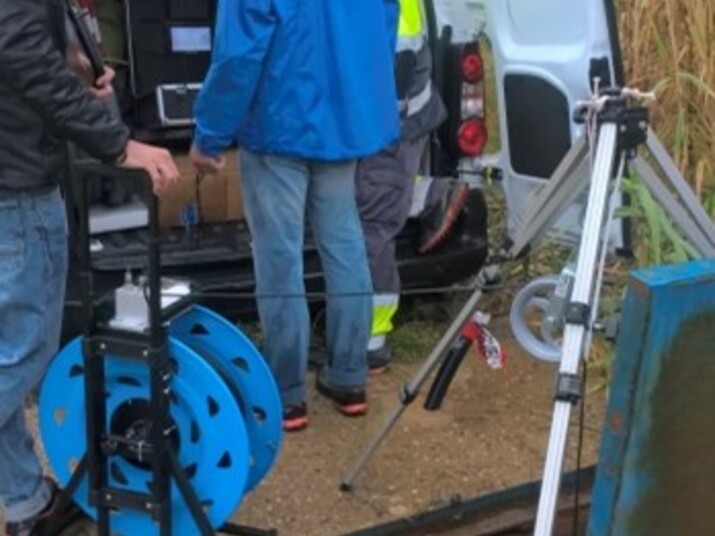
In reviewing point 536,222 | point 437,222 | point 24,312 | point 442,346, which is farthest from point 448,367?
point 437,222

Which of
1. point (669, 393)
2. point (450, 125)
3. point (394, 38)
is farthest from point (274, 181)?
point (669, 393)

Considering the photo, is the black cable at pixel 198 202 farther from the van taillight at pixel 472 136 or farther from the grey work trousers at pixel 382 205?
the van taillight at pixel 472 136

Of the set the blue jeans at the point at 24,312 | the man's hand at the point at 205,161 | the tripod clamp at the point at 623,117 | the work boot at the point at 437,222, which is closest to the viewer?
the tripod clamp at the point at 623,117

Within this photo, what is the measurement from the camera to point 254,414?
3084 mm

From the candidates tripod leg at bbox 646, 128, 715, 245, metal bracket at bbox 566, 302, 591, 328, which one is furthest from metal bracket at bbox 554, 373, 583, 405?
tripod leg at bbox 646, 128, 715, 245

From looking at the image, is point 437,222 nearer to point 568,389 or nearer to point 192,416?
point 192,416

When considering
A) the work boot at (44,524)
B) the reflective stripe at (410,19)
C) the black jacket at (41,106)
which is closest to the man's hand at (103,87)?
the black jacket at (41,106)

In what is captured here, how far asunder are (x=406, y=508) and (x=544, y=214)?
1.01 metres

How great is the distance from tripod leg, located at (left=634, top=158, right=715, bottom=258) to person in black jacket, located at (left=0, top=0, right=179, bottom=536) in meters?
1.06

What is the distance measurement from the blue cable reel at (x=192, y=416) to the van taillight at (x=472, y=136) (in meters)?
1.93

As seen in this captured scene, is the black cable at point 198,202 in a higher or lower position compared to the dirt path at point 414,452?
higher

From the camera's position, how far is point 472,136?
475cm

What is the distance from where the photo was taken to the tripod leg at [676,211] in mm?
2848

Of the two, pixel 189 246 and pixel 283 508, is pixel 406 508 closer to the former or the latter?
pixel 283 508
